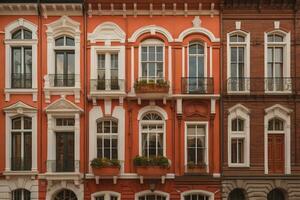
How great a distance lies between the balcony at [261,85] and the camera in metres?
22.6

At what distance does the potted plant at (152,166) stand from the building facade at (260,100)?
3128 millimetres

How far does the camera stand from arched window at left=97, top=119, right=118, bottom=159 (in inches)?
895

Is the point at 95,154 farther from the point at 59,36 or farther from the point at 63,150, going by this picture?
the point at 59,36

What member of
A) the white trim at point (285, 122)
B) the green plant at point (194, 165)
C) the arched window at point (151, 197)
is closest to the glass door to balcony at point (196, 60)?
the white trim at point (285, 122)

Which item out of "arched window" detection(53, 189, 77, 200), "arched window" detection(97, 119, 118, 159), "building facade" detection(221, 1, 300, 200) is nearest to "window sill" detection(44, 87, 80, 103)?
"arched window" detection(97, 119, 118, 159)

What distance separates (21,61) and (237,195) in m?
13.1

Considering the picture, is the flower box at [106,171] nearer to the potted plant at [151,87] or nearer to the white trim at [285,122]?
the potted plant at [151,87]

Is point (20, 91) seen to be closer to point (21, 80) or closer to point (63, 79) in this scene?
point (21, 80)

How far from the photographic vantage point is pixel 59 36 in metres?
23.0

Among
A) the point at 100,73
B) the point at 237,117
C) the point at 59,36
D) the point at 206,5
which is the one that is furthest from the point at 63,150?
the point at 206,5

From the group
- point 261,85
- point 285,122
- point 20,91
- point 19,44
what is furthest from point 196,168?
point 19,44

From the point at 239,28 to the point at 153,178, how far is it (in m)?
8.87

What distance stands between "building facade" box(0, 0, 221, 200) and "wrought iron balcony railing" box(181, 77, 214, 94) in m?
0.05

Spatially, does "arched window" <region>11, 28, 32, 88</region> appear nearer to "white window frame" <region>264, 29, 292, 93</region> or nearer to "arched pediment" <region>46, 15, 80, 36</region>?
"arched pediment" <region>46, 15, 80, 36</region>
